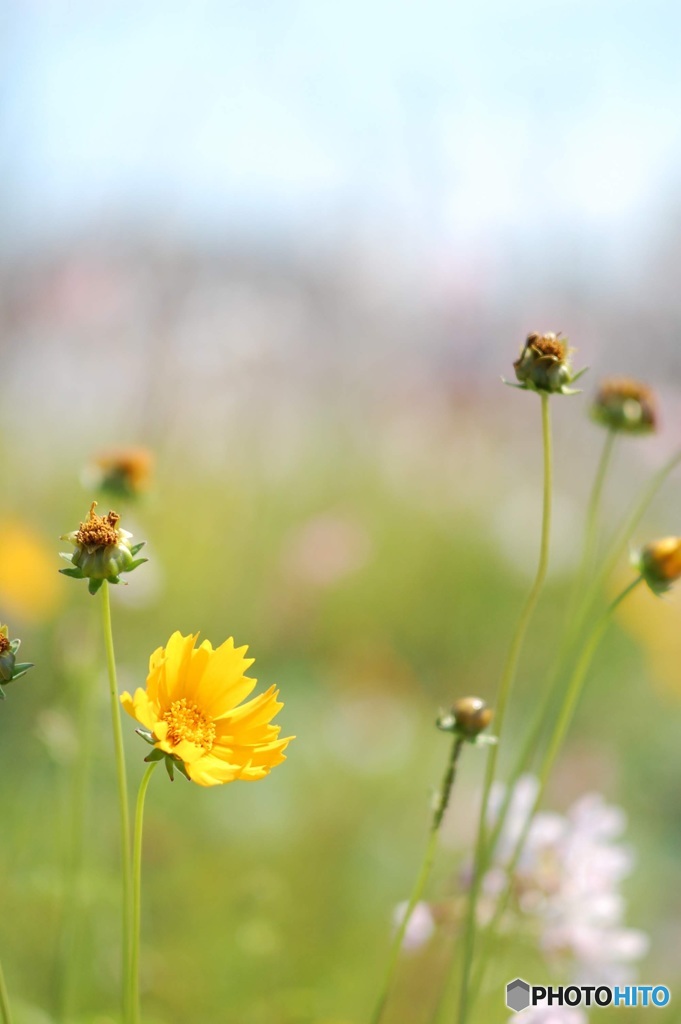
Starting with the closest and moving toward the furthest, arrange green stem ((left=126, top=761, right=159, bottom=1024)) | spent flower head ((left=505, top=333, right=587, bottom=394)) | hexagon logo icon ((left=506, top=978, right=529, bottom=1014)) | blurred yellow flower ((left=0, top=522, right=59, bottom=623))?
green stem ((left=126, top=761, right=159, bottom=1024))
spent flower head ((left=505, top=333, right=587, bottom=394))
hexagon logo icon ((left=506, top=978, right=529, bottom=1014))
blurred yellow flower ((left=0, top=522, right=59, bottom=623))

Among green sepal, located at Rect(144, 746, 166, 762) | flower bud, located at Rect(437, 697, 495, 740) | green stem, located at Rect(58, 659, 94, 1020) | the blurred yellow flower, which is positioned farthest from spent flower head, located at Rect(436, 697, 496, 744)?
the blurred yellow flower

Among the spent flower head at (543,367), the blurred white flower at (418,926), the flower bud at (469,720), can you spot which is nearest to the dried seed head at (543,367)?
the spent flower head at (543,367)

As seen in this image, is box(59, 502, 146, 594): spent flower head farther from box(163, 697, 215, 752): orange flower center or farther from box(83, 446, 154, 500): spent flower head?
box(83, 446, 154, 500): spent flower head

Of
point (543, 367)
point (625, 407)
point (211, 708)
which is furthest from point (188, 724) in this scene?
point (625, 407)

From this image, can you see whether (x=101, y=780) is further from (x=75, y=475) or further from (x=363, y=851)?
(x=75, y=475)

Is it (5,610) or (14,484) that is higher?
(14,484)

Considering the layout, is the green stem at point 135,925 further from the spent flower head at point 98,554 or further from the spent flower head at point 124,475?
the spent flower head at point 124,475

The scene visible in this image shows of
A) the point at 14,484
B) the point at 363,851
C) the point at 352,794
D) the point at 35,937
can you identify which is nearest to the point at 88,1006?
the point at 35,937
